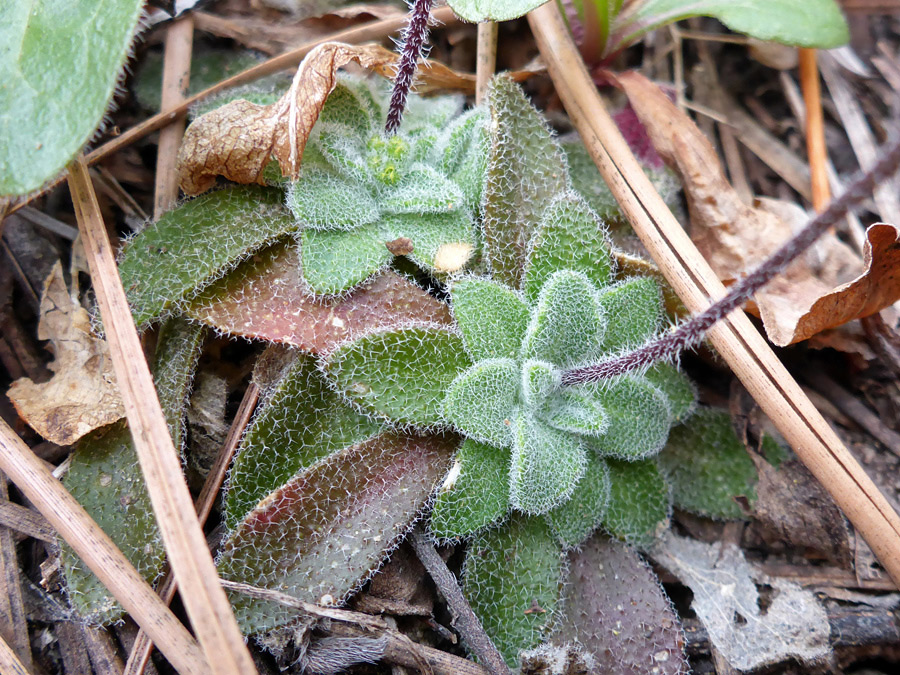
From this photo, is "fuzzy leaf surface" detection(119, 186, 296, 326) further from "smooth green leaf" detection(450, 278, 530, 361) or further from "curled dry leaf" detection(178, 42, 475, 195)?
"smooth green leaf" detection(450, 278, 530, 361)

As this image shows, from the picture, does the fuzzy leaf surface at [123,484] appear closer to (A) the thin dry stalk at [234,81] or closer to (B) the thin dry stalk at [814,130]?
(A) the thin dry stalk at [234,81]

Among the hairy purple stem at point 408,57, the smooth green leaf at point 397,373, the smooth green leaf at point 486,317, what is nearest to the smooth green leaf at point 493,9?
the hairy purple stem at point 408,57

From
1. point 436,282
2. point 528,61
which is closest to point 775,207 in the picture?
point 528,61

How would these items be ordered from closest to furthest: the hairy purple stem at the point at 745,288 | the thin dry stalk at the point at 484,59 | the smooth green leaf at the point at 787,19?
the hairy purple stem at the point at 745,288, the smooth green leaf at the point at 787,19, the thin dry stalk at the point at 484,59

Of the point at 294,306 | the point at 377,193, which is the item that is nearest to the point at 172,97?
the point at 377,193

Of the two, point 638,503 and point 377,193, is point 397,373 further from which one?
point 638,503

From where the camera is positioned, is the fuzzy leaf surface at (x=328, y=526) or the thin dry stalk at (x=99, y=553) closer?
the thin dry stalk at (x=99, y=553)
